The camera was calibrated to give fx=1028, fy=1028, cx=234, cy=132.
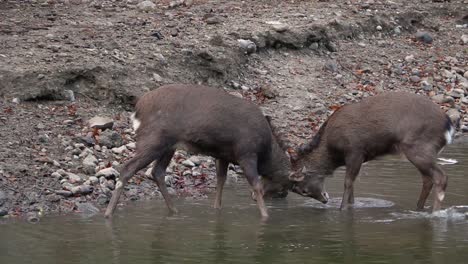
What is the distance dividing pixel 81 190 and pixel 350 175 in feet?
10.0

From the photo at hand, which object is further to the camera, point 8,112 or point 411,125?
point 8,112

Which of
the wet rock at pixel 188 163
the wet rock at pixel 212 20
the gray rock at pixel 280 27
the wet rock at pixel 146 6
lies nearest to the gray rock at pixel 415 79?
the gray rock at pixel 280 27

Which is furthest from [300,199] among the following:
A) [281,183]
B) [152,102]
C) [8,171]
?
[8,171]

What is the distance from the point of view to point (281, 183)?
39.2 ft

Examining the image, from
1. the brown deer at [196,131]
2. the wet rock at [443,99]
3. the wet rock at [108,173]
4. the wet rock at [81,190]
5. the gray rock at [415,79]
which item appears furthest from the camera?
the gray rock at [415,79]

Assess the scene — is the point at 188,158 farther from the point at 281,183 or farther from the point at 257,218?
the point at 257,218

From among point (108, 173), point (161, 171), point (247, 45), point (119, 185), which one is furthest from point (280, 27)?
point (119, 185)

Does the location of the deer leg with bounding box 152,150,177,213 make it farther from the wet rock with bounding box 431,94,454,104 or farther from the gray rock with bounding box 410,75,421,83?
the gray rock with bounding box 410,75,421,83

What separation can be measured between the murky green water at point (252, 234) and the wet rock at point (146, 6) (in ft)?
21.1

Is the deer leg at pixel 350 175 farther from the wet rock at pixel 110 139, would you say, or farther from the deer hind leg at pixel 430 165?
the wet rock at pixel 110 139

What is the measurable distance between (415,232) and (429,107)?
1.95 m

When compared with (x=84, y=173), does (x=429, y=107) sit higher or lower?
higher

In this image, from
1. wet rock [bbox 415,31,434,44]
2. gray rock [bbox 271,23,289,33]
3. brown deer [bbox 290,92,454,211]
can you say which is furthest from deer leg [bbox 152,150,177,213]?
wet rock [bbox 415,31,434,44]

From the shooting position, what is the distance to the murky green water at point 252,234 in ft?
29.0
